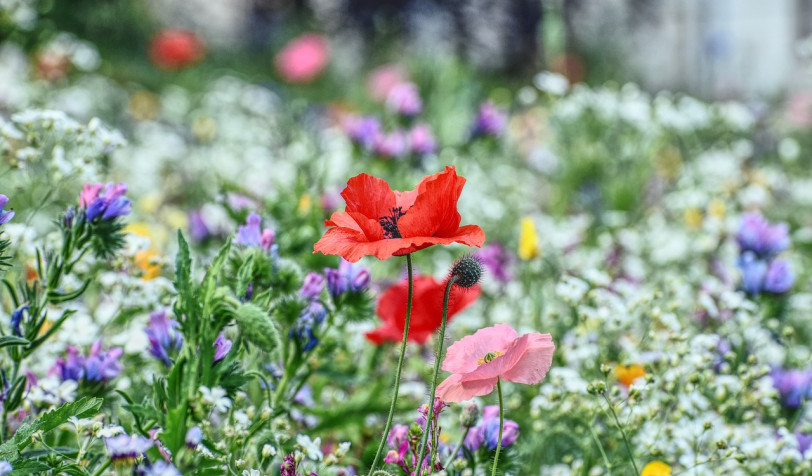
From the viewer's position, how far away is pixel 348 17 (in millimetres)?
6297

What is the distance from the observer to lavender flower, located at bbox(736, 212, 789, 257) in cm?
180

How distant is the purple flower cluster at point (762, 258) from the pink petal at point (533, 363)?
0.95 meters

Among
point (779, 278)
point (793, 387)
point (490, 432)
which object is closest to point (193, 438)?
point (490, 432)

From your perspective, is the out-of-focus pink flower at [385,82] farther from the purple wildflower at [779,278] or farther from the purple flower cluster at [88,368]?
the purple flower cluster at [88,368]

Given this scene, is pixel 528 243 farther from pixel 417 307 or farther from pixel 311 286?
pixel 311 286

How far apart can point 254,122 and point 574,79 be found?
4.68 meters

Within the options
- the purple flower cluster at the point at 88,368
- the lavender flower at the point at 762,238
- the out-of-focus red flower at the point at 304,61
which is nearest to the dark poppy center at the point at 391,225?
the purple flower cluster at the point at 88,368

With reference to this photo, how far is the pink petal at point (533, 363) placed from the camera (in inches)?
36.0

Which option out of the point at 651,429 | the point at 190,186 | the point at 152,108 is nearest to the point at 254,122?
the point at 152,108

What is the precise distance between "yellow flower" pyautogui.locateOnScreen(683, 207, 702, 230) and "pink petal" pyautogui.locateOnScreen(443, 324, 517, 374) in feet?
6.79

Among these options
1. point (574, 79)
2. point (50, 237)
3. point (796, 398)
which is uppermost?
point (50, 237)

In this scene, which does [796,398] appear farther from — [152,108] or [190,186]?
[152,108]

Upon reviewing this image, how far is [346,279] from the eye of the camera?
1282 millimetres

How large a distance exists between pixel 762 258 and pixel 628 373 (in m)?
0.57
